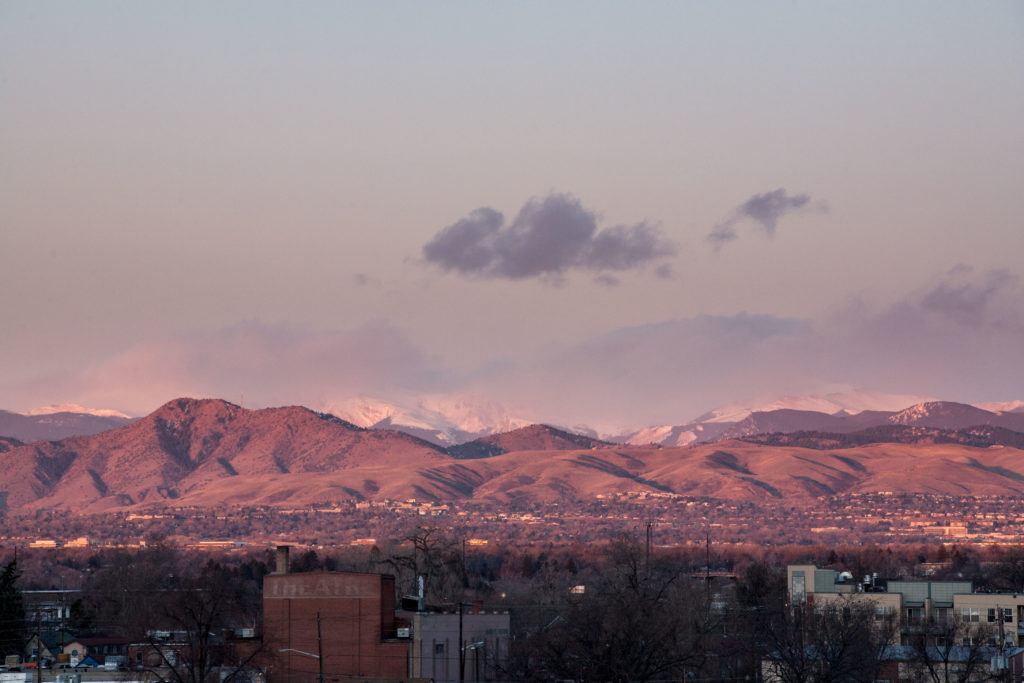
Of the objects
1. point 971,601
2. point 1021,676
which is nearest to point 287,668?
point 1021,676

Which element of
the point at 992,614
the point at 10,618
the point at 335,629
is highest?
the point at 335,629

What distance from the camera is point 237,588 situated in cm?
19338

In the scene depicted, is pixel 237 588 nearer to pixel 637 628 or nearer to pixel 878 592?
pixel 878 592

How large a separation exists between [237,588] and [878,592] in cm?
7358

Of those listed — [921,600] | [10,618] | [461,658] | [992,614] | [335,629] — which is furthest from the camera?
[921,600]

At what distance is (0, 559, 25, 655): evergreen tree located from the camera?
116812 millimetres

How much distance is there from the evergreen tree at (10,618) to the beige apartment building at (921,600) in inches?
2541

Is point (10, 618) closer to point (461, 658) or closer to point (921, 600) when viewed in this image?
point (461, 658)

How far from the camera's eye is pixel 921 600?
6038 inches

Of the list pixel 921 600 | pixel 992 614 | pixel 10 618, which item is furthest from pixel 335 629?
pixel 921 600

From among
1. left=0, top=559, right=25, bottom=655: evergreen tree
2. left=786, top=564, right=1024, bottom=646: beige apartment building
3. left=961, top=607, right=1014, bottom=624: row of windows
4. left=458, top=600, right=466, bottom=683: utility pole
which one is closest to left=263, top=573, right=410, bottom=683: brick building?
left=458, top=600, right=466, bottom=683: utility pole

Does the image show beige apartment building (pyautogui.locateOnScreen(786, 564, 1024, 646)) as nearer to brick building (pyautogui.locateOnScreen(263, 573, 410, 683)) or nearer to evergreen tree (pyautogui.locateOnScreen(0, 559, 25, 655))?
brick building (pyautogui.locateOnScreen(263, 573, 410, 683))

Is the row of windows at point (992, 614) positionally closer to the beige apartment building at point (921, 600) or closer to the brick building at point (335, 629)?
the beige apartment building at point (921, 600)

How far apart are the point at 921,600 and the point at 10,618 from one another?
7795 cm
